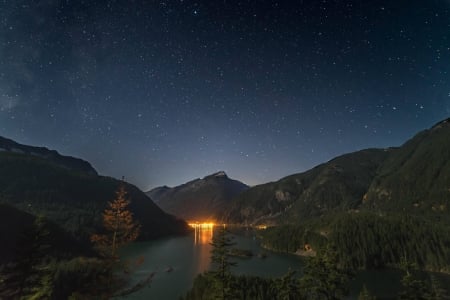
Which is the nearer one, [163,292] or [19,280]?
[19,280]

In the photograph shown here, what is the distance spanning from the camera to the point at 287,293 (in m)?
54.7

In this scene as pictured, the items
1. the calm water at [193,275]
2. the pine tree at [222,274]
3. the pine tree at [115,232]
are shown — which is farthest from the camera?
the calm water at [193,275]

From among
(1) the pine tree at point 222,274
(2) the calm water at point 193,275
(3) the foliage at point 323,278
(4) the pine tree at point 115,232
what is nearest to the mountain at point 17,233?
(2) the calm water at point 193,275

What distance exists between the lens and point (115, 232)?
915 inches

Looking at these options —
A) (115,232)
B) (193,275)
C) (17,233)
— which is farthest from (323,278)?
(17,233)

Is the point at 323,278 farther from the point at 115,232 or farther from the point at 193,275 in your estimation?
the point at 193,275

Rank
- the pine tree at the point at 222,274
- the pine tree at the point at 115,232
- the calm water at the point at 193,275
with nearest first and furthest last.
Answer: the pine tree at the point at 115,232 → the pine tree at the point at 222,274 → the calm water at the point at 193,275

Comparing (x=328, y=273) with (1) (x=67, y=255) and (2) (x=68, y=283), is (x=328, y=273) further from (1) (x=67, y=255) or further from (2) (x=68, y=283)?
(1) (x=67, y=255)

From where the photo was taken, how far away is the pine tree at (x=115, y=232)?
891 inches

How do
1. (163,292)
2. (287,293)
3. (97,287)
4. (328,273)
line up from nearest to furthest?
(97,287) → (328,273) → (287,293) → (163,292)

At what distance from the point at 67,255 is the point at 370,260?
611ft

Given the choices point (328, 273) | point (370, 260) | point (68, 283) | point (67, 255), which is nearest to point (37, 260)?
point (328, 273)

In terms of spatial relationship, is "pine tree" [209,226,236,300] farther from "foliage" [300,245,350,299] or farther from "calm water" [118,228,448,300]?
"calm water" [118,228,448,300]

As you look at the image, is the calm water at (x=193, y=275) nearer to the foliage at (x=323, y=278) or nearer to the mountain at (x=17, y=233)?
the mountain at (x=17, y=233)
